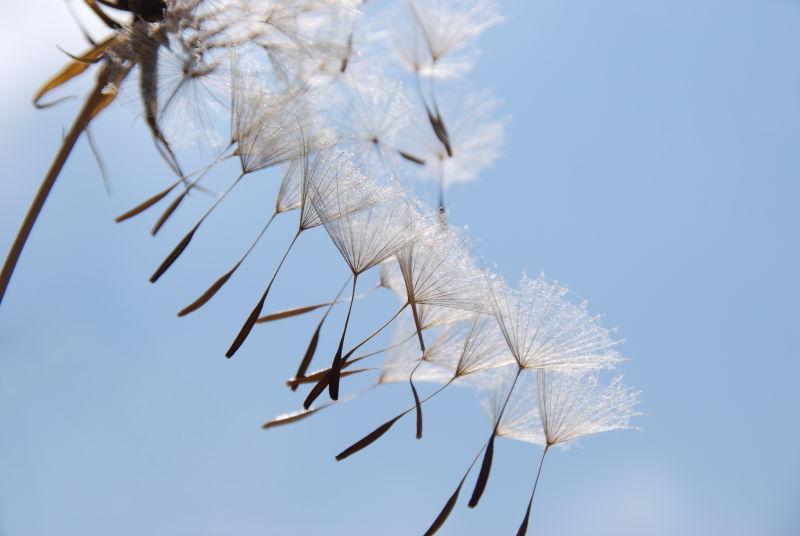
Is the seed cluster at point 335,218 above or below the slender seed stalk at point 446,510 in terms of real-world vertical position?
above

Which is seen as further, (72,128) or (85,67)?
(85,67)

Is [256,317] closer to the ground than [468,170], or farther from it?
closer to the ground

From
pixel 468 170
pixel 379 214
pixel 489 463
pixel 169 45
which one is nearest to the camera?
pixel 489 463

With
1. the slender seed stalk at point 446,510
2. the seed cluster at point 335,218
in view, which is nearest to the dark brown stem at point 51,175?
the seed cluster at point 335,218

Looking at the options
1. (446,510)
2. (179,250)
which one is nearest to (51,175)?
(179,250)

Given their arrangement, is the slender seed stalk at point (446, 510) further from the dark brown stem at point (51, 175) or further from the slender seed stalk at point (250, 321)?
the dark brown stem at point (51, 175)

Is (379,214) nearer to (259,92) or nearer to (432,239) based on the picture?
(432,239)

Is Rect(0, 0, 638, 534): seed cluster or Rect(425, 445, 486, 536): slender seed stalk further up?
Rect(0, 0, 638, 534): seed cluster

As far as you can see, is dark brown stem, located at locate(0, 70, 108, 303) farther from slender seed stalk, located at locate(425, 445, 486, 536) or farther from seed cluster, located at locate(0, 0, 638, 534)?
slender seed stalk, located at locate(425, 445, 486, 536)

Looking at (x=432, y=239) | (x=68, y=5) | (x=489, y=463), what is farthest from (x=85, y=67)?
(x=489, y=463)

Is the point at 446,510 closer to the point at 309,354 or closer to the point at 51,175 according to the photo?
the point at 309,354

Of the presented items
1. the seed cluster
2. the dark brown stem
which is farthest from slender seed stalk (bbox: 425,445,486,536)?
the dark brown stem
